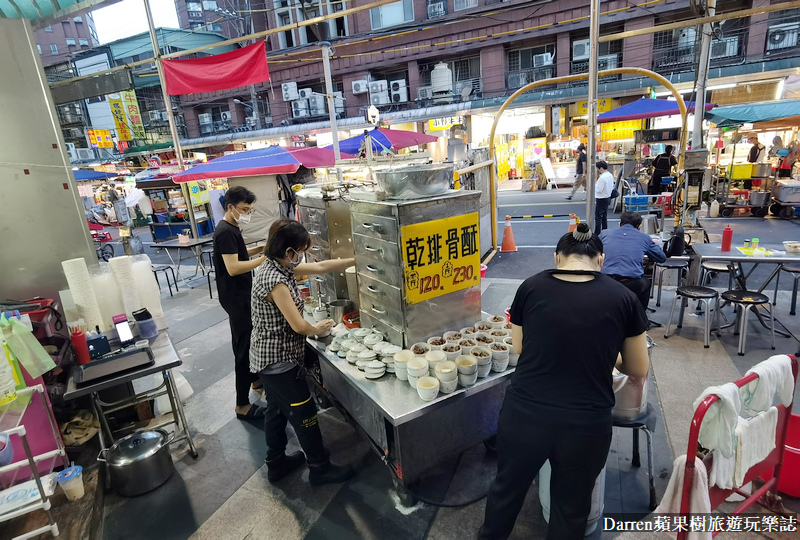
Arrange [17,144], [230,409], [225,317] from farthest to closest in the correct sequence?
[225,317]
[230,409]
[17,144]

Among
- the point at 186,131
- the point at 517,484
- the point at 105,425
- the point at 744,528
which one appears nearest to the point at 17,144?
the point at 105,425

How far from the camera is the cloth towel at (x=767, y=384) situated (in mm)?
2363

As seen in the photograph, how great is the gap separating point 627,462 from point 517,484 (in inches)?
64.8

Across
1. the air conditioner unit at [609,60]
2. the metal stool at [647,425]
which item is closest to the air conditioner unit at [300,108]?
the air conditioner unit at [609,60]

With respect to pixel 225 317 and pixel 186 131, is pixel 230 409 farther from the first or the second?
pixel 186 131

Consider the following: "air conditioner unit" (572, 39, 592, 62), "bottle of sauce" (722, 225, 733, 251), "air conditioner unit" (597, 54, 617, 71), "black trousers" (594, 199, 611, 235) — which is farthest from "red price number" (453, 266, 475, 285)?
"air conditioner unit" (572, 39, 592, 62)

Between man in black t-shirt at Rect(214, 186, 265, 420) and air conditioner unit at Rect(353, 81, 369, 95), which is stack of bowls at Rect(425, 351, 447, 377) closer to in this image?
man in black t-shirt at Rect(214, 186, 265, 420)

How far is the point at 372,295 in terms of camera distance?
3.42m

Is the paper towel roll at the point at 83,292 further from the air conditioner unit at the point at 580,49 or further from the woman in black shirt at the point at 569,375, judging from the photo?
the air conditioner unit at the point at 580,49

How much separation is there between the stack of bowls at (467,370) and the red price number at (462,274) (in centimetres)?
65

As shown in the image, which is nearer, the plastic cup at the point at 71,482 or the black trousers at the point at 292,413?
the black trousers at the point at 292,413

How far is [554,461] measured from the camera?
7.18 ft

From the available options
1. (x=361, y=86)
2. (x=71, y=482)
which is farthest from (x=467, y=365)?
(x=361, y=86)

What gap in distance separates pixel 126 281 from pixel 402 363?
3310mm
